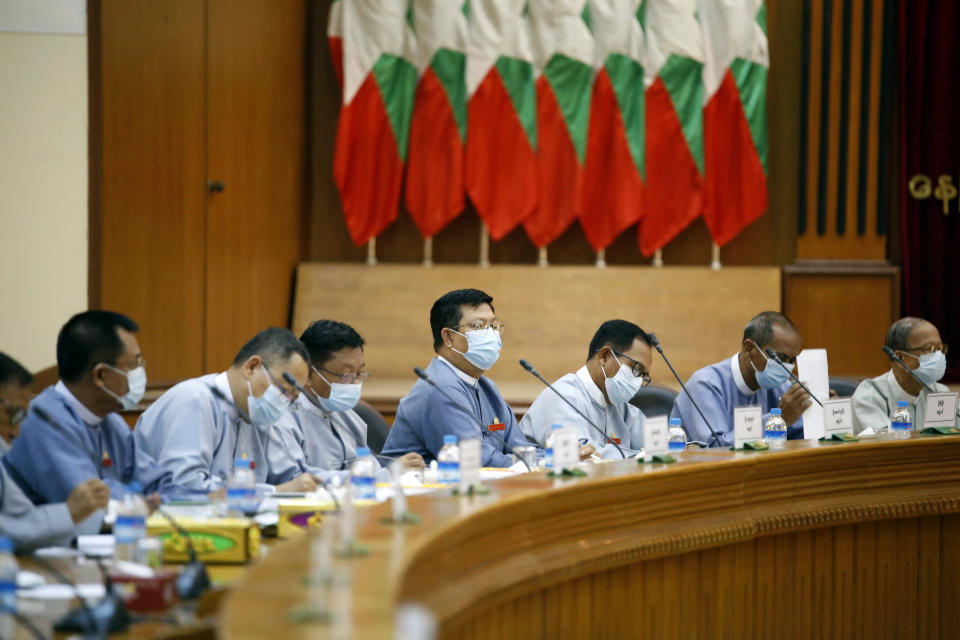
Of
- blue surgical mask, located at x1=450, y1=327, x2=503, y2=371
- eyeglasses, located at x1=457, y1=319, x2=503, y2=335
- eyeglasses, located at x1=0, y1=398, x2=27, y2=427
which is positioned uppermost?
eyeglasses, located at x1=457, y1=319, x2=503, y2=335

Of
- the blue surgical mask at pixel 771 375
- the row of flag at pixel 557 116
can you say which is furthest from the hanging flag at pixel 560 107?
the blue surgical mask at pixel 771 375

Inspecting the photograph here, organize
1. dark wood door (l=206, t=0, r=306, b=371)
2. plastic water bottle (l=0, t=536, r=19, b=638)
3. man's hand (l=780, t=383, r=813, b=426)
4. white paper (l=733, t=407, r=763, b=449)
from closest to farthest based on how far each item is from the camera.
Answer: plastic water bottle (l=0, t=536, r=19, b=638) → white paper (l=733, t=407, r=763, b=449) → man's hand (l=780, t=383, r=813, b=426) → dark wood door (l=206, t=0, r=306, b=371)

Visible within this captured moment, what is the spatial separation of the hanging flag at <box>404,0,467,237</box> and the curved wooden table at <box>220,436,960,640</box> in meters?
3.64

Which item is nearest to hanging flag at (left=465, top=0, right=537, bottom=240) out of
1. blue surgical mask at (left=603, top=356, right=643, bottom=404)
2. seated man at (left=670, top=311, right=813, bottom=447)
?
seated man at (left=670, top=311, right=813, bottom=447)

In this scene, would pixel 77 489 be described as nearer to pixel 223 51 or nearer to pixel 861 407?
pixel 861 407

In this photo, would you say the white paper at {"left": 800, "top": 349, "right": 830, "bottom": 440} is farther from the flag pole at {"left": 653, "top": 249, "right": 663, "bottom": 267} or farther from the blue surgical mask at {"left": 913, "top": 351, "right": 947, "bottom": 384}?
the flag pole at {"left": 653, "top": 249, "right": 663, "bottom": 267}

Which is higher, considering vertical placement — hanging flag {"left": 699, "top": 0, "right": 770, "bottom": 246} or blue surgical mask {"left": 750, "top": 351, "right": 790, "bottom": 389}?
hanging flag {"left": 699, "top": 0, "right": 770, "bottom": 246}

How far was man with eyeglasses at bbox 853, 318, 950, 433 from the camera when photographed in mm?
4500

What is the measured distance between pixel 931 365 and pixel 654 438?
6.09ft

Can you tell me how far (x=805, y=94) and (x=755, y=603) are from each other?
4262 mm

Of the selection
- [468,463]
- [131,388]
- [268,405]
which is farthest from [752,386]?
[131,388]

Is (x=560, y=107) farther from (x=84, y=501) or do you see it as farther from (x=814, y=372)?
(x=84, y=501)

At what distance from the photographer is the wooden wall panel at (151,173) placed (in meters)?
4.80

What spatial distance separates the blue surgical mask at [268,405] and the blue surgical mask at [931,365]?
8.61 feet
